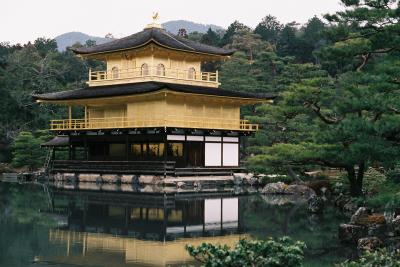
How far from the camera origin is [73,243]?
15820mm

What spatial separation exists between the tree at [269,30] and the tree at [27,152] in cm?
4774

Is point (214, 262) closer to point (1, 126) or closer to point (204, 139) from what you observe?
point (204, 139)

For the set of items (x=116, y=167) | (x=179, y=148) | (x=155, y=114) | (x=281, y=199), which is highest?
(x=155, y=114)

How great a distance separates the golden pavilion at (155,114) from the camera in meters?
40.1

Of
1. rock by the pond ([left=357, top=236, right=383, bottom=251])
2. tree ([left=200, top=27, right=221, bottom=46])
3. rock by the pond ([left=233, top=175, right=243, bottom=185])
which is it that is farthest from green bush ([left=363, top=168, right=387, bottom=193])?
tree ([left=200, top=27, right=221, bottom=46])

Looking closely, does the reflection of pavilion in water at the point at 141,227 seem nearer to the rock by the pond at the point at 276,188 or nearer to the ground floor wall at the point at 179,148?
the rock by the pond at the point at 276,188

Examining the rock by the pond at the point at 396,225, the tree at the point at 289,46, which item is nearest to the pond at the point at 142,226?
the rock by the pond at the point at 396,225

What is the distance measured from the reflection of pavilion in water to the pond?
0.8 inches

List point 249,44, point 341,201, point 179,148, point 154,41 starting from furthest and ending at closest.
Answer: point 249,44 < point 179,148 < point 154,41 < point 341,201

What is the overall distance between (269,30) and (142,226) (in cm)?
8284

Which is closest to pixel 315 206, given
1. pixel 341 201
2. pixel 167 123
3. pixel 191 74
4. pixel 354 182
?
pixel 354 182

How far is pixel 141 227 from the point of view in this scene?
745 inches

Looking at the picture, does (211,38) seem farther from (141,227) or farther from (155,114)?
(141,227)

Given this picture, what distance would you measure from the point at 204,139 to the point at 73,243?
25991mm
